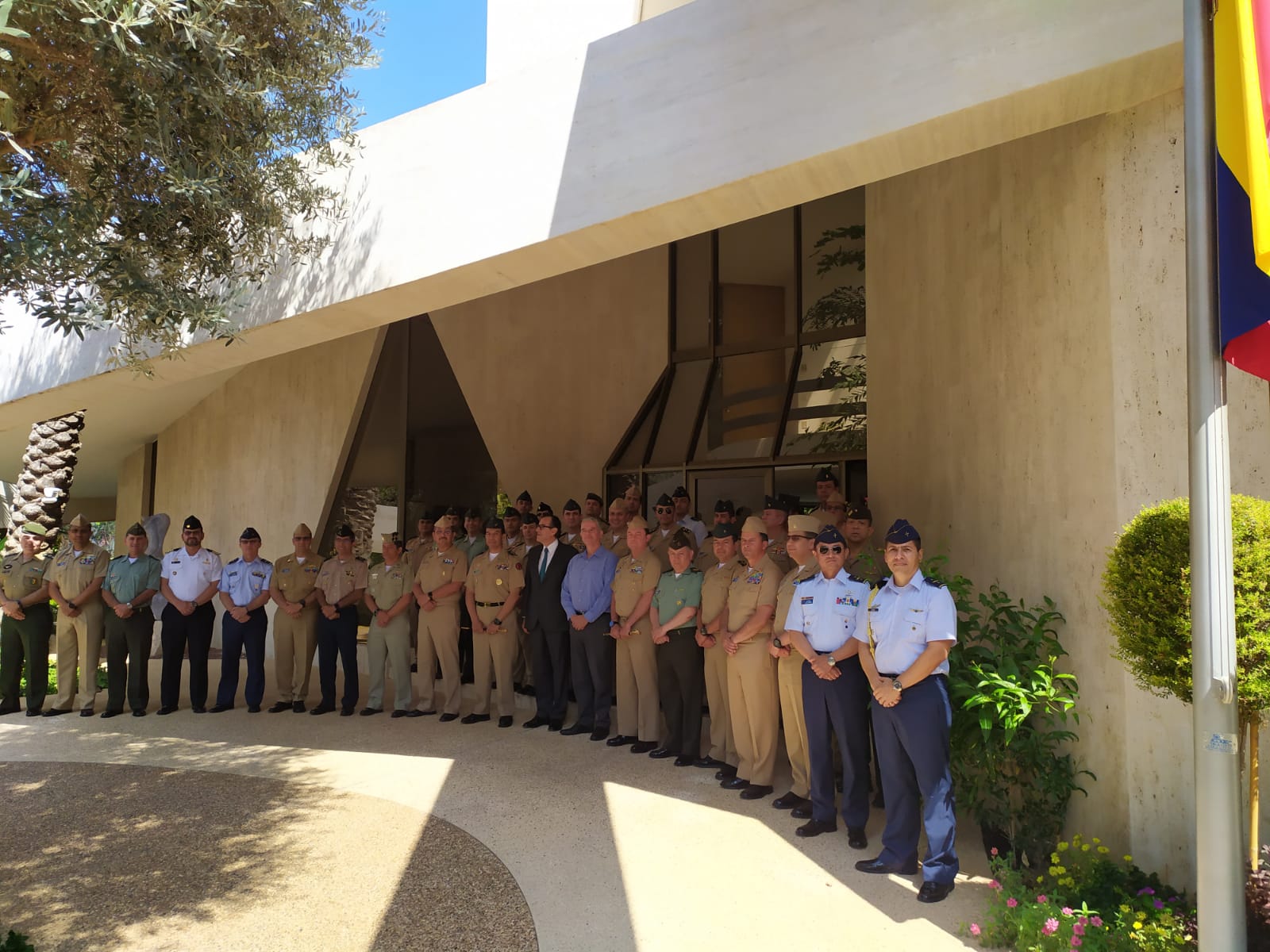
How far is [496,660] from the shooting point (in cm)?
726

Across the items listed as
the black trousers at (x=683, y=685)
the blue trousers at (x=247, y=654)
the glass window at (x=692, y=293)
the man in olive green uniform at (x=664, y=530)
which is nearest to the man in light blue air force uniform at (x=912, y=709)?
the black trousers at (x=683, y=685)

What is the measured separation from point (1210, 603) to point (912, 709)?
165 centimetres

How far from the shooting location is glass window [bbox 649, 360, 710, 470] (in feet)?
34.1

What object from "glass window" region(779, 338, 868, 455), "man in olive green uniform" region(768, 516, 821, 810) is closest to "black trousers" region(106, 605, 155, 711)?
"man in olive green uniform" region(768, 516, 821, 810)

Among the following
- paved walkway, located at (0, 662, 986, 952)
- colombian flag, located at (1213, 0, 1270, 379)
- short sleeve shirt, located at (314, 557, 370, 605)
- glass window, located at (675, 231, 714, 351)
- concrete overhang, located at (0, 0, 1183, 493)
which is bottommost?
paved walkway, located at (0, 662, 986, 952)

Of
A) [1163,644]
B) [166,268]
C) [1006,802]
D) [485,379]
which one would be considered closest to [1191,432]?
[1163,644]

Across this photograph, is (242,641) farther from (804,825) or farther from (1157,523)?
(1157,523)

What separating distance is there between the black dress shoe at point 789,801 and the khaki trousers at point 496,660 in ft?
9.59

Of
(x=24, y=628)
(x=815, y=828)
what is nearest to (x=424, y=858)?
(x=815, y=828)

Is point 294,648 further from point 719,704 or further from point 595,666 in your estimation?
point 719,704

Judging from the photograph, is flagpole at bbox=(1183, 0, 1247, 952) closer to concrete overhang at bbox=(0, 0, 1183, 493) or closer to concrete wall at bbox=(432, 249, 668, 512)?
concrete overhang at bbox=(0, 0, 1183, 493)

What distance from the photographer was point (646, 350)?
11016mm

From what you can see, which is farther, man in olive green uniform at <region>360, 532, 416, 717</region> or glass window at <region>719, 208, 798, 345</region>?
glass window at <region>719, 208, 798, 345</region>

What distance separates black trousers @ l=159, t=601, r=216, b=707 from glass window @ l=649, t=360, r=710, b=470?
5258 millimetres
